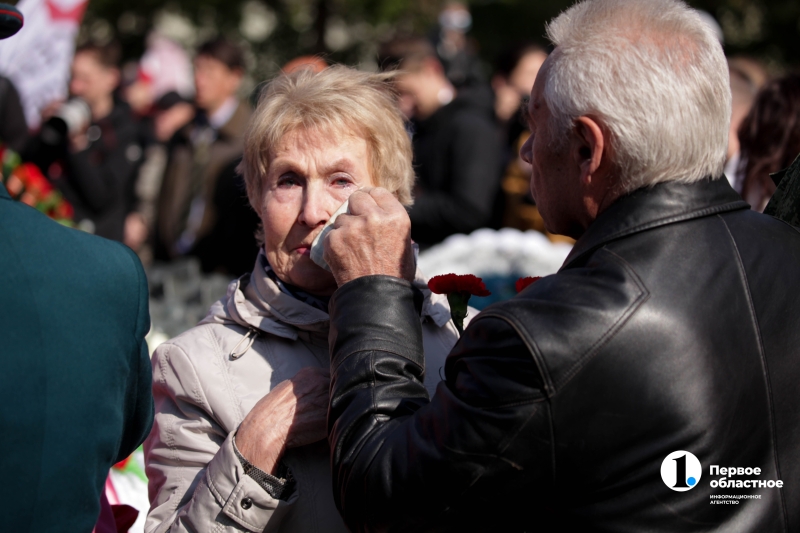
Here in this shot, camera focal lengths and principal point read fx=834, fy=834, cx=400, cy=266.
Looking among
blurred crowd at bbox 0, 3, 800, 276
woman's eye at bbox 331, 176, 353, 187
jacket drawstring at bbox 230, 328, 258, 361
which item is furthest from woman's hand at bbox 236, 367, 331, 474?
blurred crowd at bbox 0, 3, 800, 276

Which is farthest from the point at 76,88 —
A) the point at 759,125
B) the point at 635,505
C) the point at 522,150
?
the point at 635,505

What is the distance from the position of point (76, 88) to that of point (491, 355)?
7866mm

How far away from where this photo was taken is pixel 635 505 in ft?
4.80

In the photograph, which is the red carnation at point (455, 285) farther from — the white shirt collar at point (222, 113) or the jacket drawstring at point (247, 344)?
the white shirt collar at point (222, 113)

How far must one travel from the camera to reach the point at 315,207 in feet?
7.36

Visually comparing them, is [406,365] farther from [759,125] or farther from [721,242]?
[759,125]

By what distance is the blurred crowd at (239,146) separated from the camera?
178 inches

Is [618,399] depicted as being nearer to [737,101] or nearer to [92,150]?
[737,101]

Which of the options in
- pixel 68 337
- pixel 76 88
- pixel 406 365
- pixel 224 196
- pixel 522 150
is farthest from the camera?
pixel 76 88

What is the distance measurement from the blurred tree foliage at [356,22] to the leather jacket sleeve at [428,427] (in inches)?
562

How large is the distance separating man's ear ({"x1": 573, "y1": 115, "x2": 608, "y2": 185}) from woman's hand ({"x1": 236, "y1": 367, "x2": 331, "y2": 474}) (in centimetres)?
79

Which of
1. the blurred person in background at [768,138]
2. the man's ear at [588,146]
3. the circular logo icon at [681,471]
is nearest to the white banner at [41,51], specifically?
the blurred person in background at [768,138]

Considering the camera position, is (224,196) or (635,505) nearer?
(635,505)

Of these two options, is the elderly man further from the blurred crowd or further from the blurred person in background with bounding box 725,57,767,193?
the blurred person in background with bounding box 725,57,767,193
